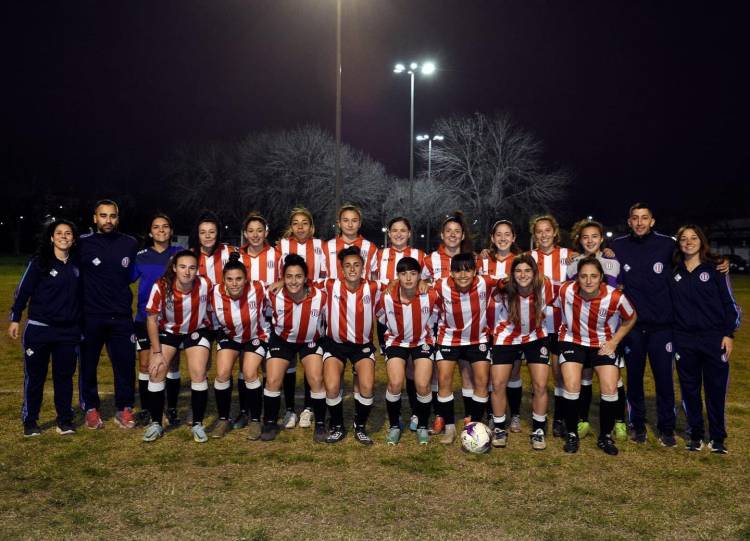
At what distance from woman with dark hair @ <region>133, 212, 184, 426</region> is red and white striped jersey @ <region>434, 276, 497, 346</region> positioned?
251 cm

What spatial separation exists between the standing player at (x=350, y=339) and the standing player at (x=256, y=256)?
2.95 ft

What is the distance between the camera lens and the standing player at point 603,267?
17.5 ft

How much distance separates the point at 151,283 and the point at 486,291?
3.11m

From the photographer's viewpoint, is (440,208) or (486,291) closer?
(486,291)

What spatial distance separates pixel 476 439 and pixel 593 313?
→ 1.43m

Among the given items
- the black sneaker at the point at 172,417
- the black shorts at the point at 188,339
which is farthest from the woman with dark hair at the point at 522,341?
the black sneaker at the point at 172,417

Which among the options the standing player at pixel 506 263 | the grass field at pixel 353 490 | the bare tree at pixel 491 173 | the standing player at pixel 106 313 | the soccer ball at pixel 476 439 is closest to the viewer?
the grass field at pixel 353 490

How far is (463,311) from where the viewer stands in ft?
17.1

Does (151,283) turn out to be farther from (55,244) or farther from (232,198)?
(232,198)

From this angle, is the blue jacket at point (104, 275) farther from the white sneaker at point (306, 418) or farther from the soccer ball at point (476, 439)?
the soccer ball at point (476, 439)

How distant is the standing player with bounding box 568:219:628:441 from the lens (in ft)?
17.5

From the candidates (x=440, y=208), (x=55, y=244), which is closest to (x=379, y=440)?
(x=55, y=244)

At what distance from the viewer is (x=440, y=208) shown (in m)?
40.4

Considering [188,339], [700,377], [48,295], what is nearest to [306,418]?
[188,339]
